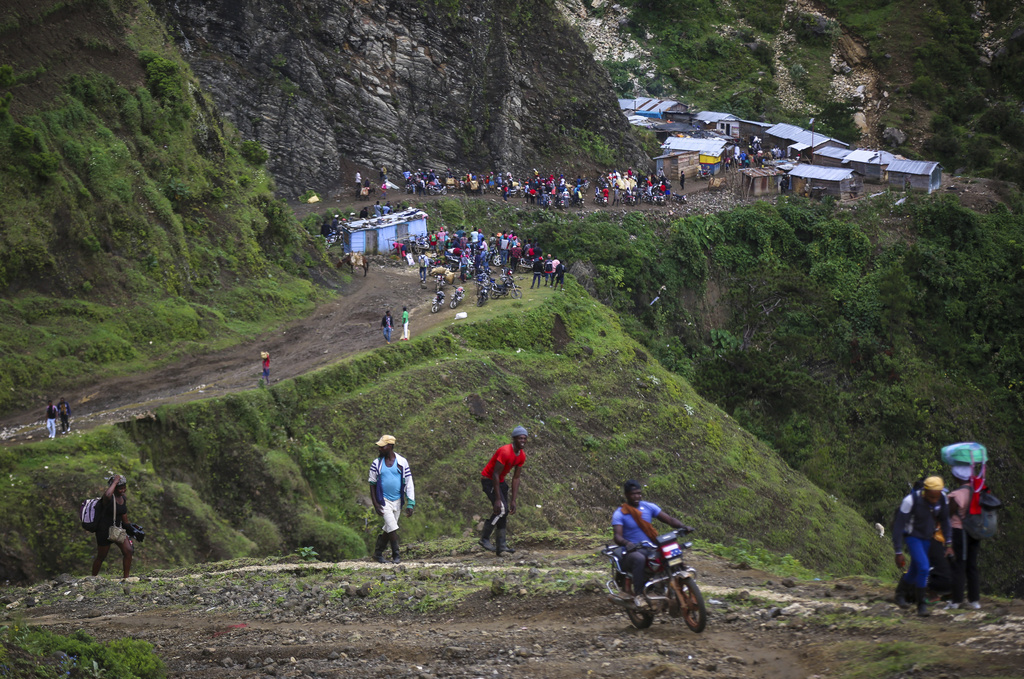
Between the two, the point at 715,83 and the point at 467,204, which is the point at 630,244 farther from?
the point at 715,83

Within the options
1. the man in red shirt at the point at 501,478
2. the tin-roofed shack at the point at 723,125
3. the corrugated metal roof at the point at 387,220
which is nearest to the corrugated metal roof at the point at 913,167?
the tin-roofed shack at the point at 723,125

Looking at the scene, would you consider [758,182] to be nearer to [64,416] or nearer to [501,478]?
[64,416]

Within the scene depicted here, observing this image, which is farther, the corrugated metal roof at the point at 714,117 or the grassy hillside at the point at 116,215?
the corrugated metal roof at the point at 714,117

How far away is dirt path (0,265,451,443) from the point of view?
18578 millimetres

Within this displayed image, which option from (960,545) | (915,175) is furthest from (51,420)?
(915,175)

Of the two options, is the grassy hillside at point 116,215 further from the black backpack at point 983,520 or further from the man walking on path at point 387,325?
the black backpack at point 983,520

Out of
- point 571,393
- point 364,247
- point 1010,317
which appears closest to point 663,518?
point 571,393

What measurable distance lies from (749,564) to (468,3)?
41.2 metres

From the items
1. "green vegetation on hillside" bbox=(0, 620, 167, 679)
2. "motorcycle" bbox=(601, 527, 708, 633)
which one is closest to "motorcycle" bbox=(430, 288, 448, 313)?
"motorcycle" bbox=(601, 527, 708, 633)

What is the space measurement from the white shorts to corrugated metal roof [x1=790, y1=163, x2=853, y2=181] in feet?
147

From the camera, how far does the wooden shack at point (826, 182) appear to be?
5025 cm

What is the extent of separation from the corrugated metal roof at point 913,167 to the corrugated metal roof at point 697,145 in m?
10.2

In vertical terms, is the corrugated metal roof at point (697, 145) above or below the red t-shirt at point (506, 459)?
above

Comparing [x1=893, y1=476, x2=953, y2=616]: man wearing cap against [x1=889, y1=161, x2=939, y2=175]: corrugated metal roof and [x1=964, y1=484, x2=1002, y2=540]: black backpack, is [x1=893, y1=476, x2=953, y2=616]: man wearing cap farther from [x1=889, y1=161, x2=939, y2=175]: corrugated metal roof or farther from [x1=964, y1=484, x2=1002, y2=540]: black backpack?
[x1=889, y1=161, x2=939, y2=175]: corrugated metal roof
